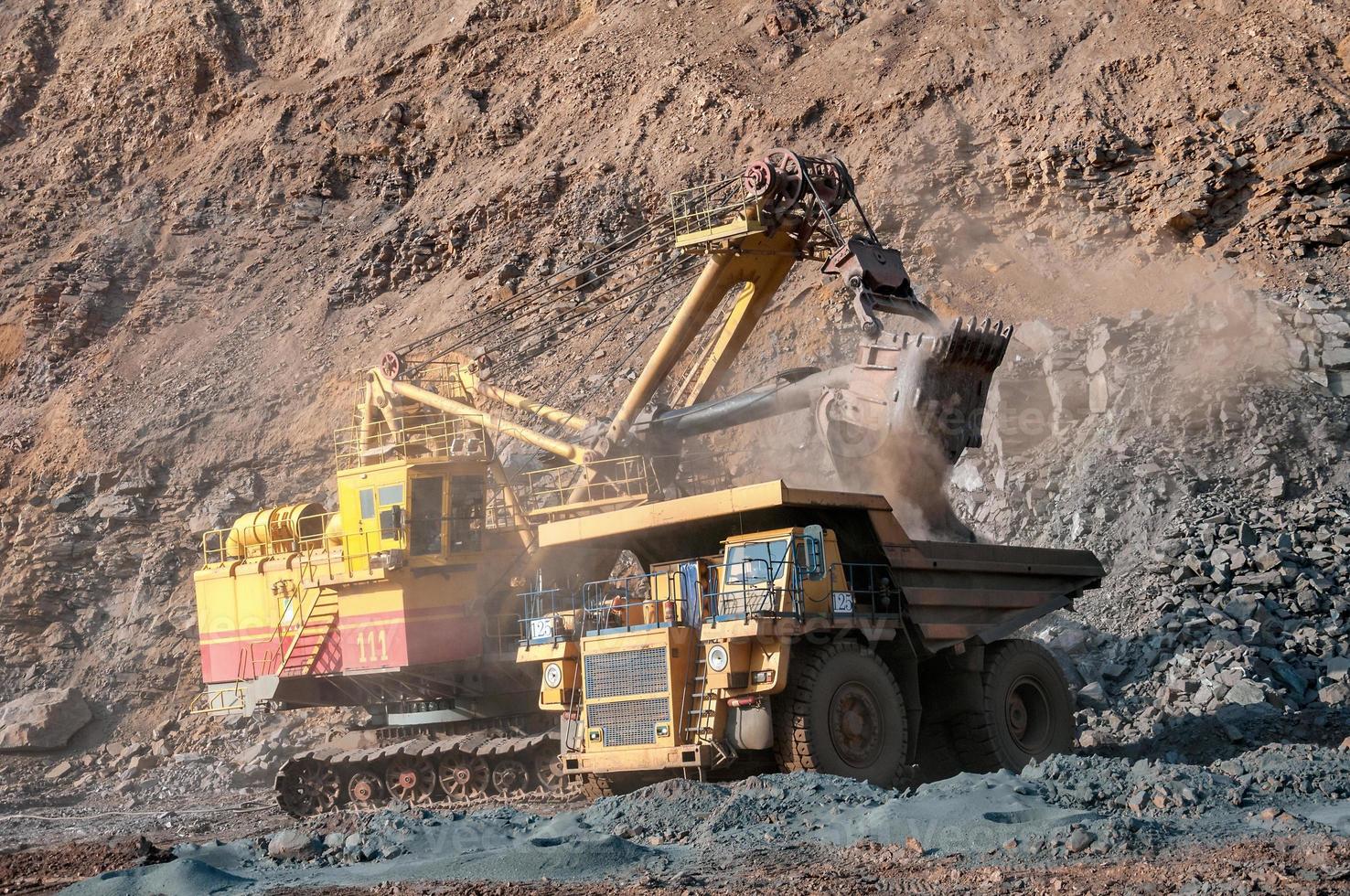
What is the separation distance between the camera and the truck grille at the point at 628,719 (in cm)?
1249

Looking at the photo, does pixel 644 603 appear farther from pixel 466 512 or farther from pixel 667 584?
Result: pixel 466 512

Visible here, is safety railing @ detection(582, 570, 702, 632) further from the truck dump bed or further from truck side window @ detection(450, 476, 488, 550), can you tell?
truck side window @ detection(450, 476, 488, 550)

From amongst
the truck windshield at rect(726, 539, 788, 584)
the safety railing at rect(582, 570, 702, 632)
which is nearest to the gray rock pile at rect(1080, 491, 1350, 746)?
the truck windshield at rect(726, 539, 788, 584)

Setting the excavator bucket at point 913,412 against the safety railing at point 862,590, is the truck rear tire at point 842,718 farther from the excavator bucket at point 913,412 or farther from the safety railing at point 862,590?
the excavator bucket at point 913,412

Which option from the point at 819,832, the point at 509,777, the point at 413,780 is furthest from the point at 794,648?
the point at 413,780

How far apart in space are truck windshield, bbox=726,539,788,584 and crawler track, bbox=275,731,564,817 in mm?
3425

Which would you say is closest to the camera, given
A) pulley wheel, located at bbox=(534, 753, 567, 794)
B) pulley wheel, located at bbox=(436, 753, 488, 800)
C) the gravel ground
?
the gravel ground

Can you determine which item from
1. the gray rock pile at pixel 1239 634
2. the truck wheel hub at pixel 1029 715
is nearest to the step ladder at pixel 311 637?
the truck wheel hub at pixel 1029 715

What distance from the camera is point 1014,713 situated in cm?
1465

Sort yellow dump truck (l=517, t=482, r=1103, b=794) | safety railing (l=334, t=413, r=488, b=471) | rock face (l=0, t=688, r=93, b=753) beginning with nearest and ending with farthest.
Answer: yellow dump truck (l=517, t=482, r=1103, b=794) < safety railing (l=334, t=413, r=488, b=471) < rock face (l=0, t=688, r=93, b=753)

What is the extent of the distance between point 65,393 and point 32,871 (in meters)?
22.0

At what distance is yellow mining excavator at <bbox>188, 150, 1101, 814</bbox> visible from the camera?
41.3 feet

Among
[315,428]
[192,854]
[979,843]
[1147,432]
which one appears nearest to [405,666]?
[192,854]

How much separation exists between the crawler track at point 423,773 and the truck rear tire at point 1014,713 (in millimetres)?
4320
